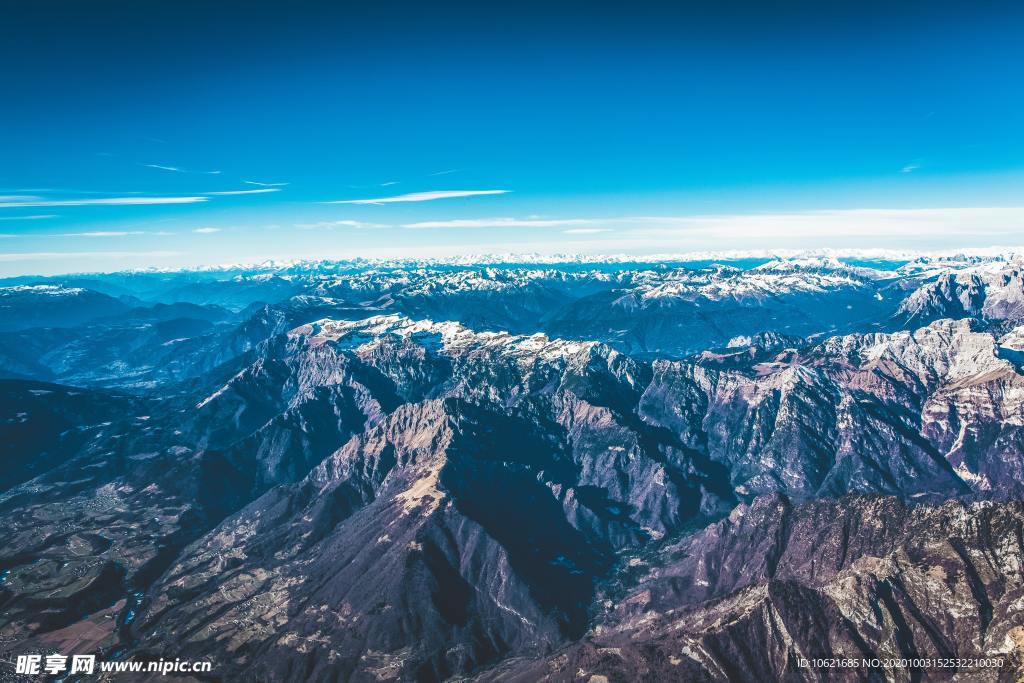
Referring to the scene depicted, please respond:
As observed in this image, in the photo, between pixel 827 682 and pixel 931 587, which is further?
pixel 931 587

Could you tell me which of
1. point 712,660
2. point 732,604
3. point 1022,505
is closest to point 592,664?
point 712,660

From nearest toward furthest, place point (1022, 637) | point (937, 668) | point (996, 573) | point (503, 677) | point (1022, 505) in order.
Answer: point (1022, 637)
point (937, 668)
point (996, 573)
point (1022, 505)
point (503, 677)

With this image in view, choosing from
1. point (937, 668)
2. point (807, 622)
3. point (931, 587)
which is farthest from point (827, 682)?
point (931, 587)

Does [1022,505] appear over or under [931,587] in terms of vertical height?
over

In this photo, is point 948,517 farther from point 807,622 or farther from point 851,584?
point 807,622

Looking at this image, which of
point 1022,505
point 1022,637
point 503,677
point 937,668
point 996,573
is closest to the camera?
point 1022,637

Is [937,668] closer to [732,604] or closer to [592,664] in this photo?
[732,604]

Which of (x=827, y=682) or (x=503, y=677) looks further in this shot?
(x=503, y=677)

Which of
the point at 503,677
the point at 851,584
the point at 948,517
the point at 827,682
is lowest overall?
the point at 503,677

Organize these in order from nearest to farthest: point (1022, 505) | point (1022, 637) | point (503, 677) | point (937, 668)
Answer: point (1022, 637), point (937, 668), point (1022, 505), point (503, 677)
